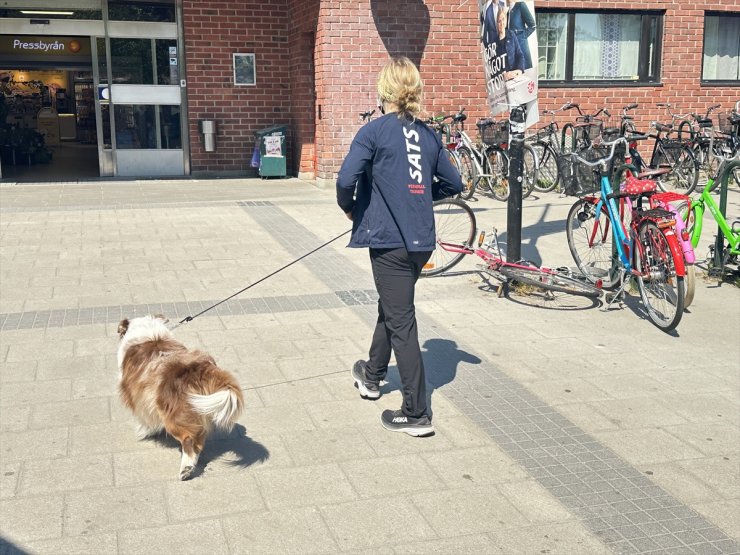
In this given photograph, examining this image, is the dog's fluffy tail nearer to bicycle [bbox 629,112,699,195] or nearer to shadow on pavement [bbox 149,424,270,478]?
shadow on pavement [bbox 149,424,270,478]

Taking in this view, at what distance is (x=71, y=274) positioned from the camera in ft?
26.4

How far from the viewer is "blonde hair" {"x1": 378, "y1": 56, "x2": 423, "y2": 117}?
4.44m

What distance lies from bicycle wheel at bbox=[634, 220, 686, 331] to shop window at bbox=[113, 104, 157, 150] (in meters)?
11.1

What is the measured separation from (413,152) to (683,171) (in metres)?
10.5

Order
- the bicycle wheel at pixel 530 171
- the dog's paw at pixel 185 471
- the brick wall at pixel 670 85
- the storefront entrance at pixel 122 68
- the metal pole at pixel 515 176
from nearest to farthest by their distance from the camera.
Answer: the dog's paw at pixel 185 471 → the metal pole at pixel 515 176 → the bicycle wheel at pixel 530 171 → the storefront entrance at pixel 122 68 → the brick wall at pixel 670 85

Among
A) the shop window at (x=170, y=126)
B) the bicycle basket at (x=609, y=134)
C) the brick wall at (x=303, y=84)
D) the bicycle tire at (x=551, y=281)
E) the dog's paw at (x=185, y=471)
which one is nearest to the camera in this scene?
the dog's paw at (x=185, y=471)

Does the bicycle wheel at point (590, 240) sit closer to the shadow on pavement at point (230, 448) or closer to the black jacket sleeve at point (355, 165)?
the black jacket sleeve at point (355, 165)

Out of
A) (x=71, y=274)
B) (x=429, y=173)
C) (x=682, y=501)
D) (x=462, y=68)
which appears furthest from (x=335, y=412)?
(x=462, y=68)

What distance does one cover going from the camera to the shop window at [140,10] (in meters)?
15.2

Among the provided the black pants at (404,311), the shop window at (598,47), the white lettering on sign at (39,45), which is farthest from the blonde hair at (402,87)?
the white lettering on sign at (39,45)

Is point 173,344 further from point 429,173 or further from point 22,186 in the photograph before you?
point 22,186

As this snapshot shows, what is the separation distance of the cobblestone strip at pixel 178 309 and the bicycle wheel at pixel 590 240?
2043 millimetres

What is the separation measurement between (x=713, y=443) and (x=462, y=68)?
36.4 feet

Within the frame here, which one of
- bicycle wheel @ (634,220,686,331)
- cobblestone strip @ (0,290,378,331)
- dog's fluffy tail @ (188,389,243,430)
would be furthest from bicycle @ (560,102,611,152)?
dog's fluffy tail @ (188,389,243,430)
